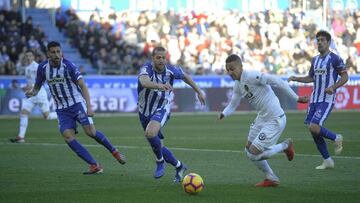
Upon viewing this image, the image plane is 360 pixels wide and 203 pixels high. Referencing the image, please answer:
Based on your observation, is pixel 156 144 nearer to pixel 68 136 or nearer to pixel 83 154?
pixel 83 154

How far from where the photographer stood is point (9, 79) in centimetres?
3194

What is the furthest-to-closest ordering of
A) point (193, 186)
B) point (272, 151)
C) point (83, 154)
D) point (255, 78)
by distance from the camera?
point (83, 154), point (255, 78), point (272, 151), point (193, 186)

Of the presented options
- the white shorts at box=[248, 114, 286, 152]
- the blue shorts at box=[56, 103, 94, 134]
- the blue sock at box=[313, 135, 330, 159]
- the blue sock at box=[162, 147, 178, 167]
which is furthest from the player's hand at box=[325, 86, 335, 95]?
the blue shorts at box=[56, 103, 94, 134]

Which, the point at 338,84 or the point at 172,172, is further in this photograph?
the point at 338,84

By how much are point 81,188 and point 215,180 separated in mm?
2123

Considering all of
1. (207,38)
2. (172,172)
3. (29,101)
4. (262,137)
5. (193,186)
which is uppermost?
(262,137)

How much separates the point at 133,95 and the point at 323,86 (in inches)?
774

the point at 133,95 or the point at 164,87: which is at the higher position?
the point at 164,87

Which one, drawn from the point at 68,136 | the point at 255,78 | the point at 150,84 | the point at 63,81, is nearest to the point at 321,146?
the point at 255,78

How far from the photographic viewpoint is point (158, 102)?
12609 mm

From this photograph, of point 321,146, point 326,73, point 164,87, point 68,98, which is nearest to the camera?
point 164,87

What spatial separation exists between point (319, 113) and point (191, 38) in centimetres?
2551


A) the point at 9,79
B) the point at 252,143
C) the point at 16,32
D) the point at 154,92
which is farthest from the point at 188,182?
the point at 16,32

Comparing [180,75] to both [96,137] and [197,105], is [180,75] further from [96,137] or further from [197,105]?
[197,105]
